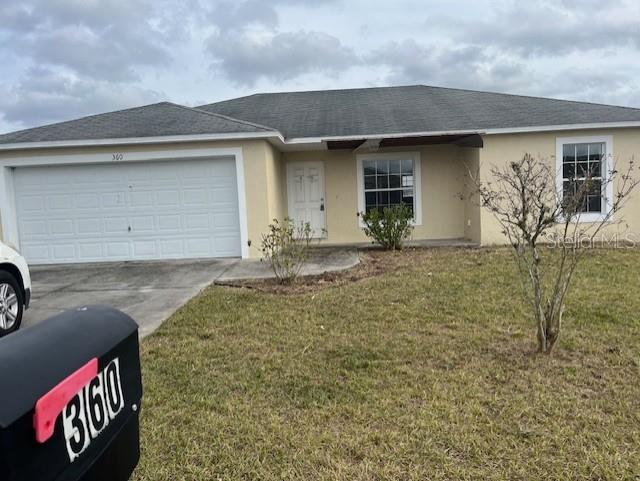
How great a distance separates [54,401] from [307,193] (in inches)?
485

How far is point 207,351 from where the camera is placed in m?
4.68

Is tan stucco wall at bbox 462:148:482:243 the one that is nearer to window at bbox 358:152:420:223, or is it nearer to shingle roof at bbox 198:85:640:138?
shingle roof at bbox 198:85:640:138

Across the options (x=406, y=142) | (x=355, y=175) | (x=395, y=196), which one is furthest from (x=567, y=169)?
(x=355, y=175)

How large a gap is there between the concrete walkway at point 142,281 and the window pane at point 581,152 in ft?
18.5

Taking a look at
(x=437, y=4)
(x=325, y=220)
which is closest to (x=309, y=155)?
(x=325, y=220)

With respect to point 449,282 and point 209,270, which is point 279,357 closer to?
point 449,282

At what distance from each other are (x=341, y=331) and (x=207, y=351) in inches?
55.9

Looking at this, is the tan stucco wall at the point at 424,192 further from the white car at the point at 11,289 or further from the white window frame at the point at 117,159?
the white car at the point at 11,289

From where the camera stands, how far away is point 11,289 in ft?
18.7

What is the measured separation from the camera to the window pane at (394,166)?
44.3ft

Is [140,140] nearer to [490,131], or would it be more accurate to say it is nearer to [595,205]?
[490,131]

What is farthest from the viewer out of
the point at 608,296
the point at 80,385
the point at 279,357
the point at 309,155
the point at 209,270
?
the point at 309,155

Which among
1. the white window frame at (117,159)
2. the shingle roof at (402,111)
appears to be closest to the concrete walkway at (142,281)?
the white window frame at (117,159)

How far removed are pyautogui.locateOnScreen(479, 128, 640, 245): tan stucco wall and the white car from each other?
947cm
